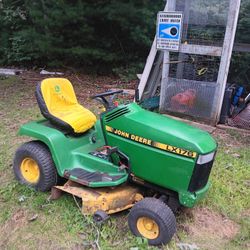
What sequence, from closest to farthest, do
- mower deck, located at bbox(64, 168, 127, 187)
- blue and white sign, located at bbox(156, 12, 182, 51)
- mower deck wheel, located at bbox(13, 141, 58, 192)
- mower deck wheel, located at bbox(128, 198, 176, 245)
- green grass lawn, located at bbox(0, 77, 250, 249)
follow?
mower deck wheel, located at bbox(128, 198, 176, 245) < green grass lawn, located at bbox(0, 77, 250, 249) < mower deck, located at bbox(64, 168, 127, 187) < mower deck wheel, located at bbox(13, 141, 58, 192) < blue and white sign, located at bbox(156, 12, 182, 51)

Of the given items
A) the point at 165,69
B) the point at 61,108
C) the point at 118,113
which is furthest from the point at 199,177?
the point at 165,69

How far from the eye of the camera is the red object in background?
517 centimetres

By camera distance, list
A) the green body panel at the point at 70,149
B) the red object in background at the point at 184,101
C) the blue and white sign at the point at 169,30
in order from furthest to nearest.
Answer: the red object in background at the point at 184,101 < the blue and white sign at the point at 169,30 < the green body panel at the point at 70,149

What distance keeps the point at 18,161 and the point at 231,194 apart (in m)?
2.04

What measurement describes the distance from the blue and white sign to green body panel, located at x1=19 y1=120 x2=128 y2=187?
2.41 meters

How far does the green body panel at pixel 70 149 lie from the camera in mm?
2965

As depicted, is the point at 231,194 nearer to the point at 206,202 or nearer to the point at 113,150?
the point at 206,202

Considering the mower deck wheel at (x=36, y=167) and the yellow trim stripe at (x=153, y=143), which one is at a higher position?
the yellow trim stripe at (x=153, y=143)

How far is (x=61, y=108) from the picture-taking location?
129 inches

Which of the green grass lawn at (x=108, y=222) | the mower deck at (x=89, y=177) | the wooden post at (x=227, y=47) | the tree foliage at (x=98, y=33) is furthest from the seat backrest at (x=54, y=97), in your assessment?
the tree foliage at (x=98, y=33)

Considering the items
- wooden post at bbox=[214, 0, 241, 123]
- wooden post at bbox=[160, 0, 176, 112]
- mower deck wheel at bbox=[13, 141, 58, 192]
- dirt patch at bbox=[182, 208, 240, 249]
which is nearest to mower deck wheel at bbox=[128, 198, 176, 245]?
dirt patch at bbox=[182, 208, 240, 249]

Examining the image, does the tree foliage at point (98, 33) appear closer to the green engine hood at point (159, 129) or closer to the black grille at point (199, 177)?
the green engine hood at point (159, 129)

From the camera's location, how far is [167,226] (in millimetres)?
2480

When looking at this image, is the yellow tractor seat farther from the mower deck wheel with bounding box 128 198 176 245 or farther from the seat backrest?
the mower deck wheel with bounding box 128 198 176 245
